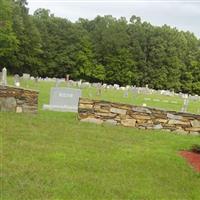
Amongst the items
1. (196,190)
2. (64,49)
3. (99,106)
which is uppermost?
(64,49)

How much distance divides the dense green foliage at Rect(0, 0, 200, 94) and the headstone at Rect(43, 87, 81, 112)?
151ft

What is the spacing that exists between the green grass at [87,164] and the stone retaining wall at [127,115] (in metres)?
1.42

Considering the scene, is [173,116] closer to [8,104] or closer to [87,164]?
Answer: [8,104]

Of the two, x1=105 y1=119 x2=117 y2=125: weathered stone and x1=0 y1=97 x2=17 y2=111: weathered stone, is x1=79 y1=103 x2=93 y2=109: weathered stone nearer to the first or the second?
x1=105 y1=119 x2=117 y2=125: weathered stone

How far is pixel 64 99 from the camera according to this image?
16.2m

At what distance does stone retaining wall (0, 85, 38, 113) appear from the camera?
1270 cm

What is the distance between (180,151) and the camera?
10.5 metres

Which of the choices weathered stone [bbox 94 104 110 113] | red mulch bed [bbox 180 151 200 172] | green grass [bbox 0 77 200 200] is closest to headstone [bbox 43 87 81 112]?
weathered stone [bbox 94 104 110 113]

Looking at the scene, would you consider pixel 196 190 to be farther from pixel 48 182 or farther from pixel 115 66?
pixel 115 66

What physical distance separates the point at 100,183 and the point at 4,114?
5.80 metres

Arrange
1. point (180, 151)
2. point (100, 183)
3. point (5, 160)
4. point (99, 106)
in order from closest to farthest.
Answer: point (100, 183) → point (5, 160) → point (180, 151) → point (99, 106)

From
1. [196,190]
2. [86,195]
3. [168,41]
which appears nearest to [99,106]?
[196,190]

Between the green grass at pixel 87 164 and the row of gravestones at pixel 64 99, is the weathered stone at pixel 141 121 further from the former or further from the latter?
the row of gravestones at pixel 64 99

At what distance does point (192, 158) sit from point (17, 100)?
Result: 5379mm
